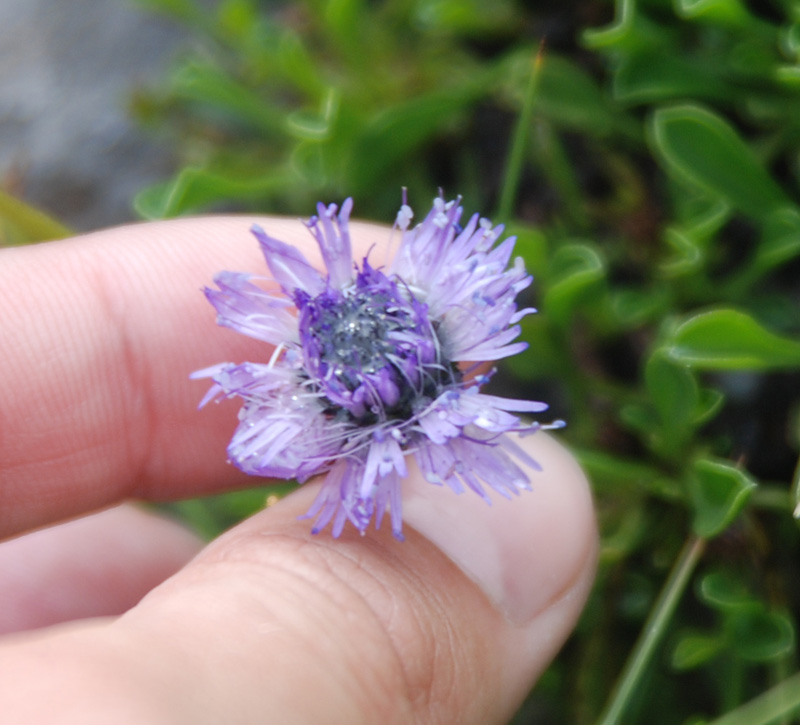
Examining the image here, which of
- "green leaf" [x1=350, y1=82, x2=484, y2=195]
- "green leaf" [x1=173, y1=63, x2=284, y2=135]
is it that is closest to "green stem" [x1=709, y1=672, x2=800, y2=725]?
"green leaf" [x1=350, y1=82, x2=484, y2=195]

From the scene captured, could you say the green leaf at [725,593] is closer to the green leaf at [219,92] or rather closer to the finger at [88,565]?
the finger at [88,565]

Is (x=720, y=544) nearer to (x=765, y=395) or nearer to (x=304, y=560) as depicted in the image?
(x=765, y=395)

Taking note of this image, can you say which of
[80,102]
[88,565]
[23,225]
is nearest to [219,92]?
[23,225]

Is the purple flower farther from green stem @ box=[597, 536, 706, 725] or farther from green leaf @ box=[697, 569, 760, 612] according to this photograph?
green leaf @ box=[697, 569, 760, 612]

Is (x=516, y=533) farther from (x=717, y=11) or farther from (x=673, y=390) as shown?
(x=717, y=11)

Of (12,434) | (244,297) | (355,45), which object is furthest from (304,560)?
(355,45)

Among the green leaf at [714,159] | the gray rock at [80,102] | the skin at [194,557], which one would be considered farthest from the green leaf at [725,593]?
the gray rock at [80,102]
